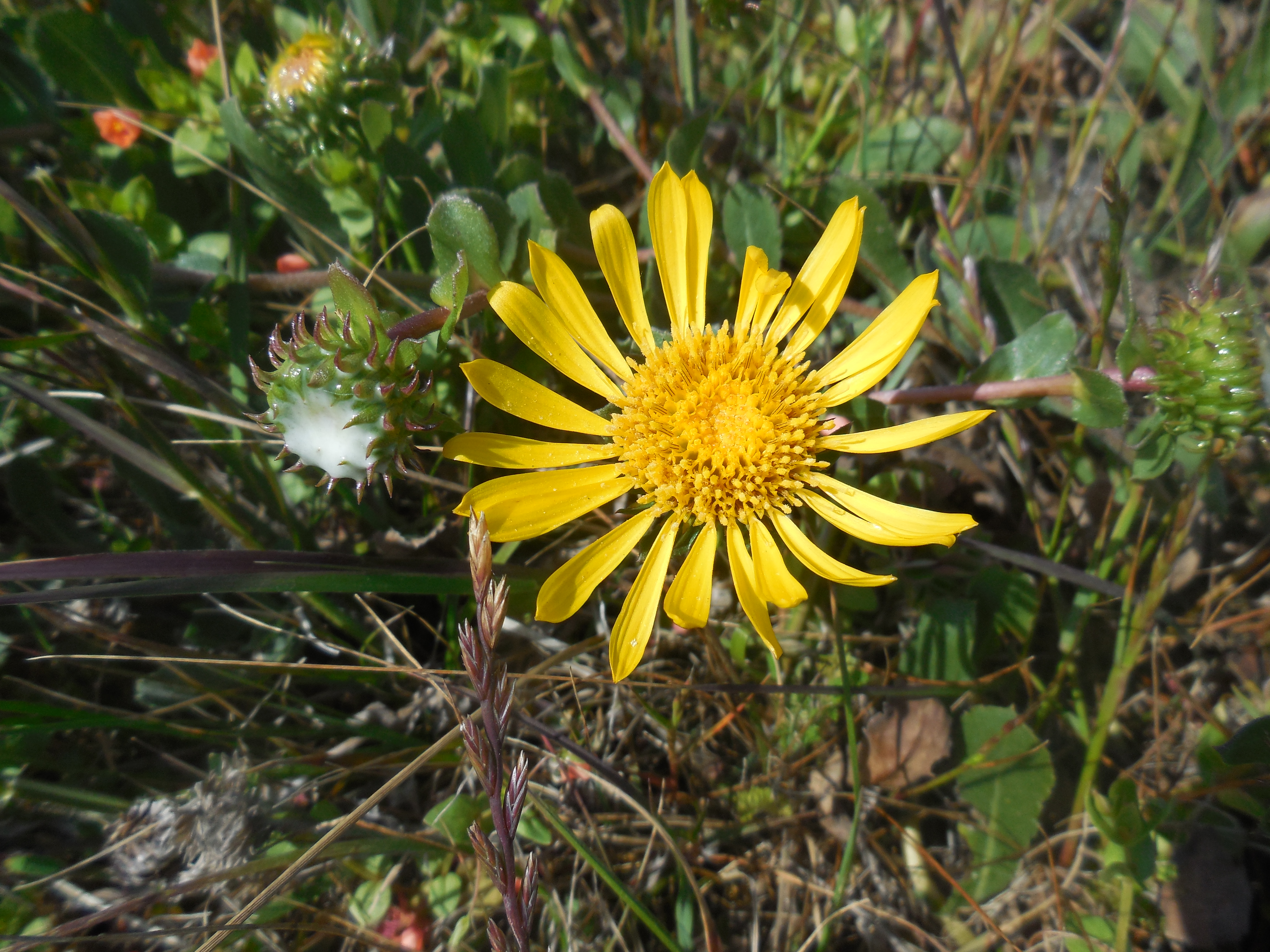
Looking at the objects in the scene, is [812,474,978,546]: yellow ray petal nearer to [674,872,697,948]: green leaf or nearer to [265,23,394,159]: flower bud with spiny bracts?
[674,872,697,948]: green leaf

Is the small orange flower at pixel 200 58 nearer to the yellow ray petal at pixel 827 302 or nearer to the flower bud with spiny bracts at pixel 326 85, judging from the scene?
the flower bud with spiny bracts at pixel 326 85

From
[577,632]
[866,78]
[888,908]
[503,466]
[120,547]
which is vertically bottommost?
[888,908]

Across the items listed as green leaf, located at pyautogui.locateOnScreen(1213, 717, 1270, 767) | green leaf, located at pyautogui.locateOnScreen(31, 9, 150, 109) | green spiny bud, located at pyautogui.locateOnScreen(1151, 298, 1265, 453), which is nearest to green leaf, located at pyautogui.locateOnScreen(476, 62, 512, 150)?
green leaf, located at pyautogui.locateOnScreen(31, 9, 150, 109)

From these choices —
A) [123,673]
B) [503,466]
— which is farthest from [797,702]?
[123,673]

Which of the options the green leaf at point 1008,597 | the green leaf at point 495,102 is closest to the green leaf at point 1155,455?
the green leaf at point 1008,597

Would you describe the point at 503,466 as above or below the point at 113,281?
below

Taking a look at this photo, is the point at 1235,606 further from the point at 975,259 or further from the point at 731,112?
the point at 731,112
